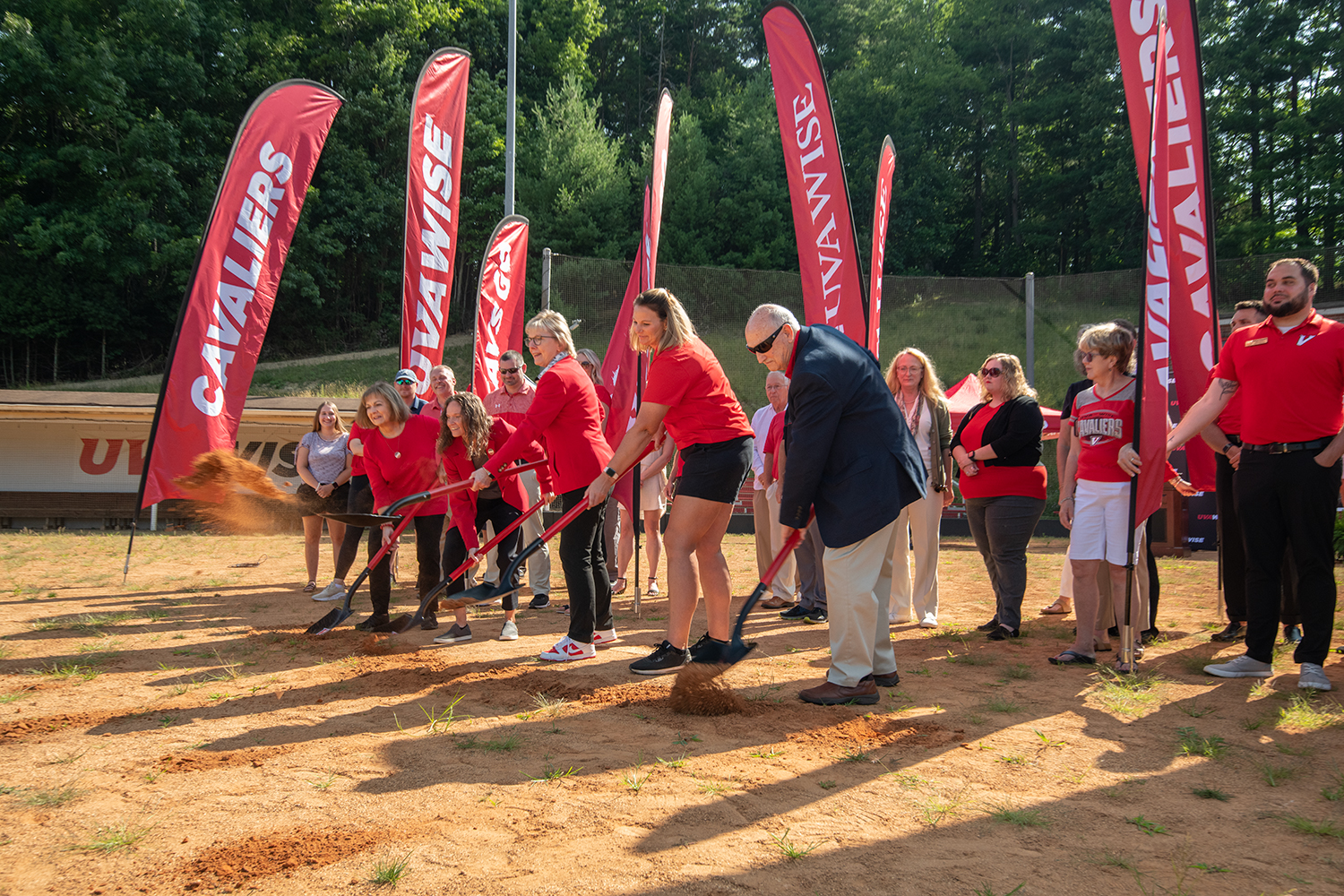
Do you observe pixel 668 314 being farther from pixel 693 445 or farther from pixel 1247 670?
pixel 1247 670

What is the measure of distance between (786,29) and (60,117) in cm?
3203

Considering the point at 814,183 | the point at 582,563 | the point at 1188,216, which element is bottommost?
the point at 582,563

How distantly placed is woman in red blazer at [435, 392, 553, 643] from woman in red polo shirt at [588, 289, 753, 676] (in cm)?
147

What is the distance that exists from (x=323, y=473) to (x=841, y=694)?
18.0 feet

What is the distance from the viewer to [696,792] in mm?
3146

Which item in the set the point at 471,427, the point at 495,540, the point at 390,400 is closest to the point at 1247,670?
A: the point at 495,540

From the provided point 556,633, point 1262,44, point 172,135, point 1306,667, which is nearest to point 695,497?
point 556,633

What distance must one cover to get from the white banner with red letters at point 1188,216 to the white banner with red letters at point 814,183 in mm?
2357

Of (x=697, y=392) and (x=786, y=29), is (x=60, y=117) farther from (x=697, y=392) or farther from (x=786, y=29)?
(x=697, y=392)

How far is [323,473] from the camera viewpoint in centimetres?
794

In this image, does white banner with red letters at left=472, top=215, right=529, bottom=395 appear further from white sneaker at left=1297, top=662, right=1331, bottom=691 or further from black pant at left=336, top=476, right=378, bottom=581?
white sneaker at left=1297, top=662, right=1331, bottom=691

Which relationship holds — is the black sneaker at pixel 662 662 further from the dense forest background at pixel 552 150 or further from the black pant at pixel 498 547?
the dense forest background at pixel 552 150

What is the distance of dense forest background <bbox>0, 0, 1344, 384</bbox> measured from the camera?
96.5 ft

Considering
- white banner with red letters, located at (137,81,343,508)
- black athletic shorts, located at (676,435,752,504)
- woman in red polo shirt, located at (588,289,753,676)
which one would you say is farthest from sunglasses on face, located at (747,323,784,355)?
white banner with red letters, located at (137,81,343,508)
